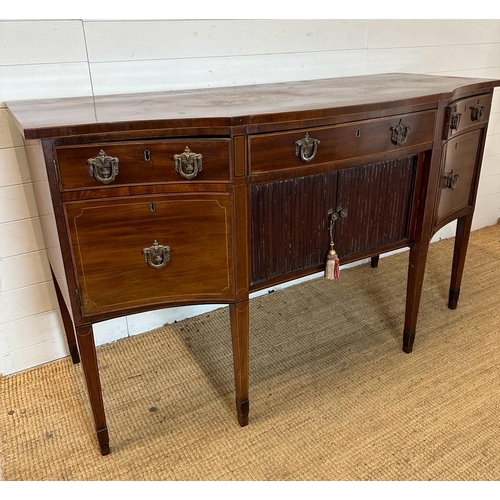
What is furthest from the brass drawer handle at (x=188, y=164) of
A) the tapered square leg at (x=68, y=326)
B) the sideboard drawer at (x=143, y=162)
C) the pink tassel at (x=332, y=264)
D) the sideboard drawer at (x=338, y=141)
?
the tapered square leg at (x=68, y=326)

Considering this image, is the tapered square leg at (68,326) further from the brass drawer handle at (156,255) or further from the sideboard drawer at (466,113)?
the sideboard drawer at (466,113)

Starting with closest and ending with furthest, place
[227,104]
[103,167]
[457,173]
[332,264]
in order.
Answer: [103,167], [227,104], [332,264], [457,173]

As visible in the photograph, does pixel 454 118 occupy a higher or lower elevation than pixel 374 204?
higher

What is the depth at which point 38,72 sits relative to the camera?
1.33m

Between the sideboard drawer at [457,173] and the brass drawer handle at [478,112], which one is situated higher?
the brass drawer handle at [478,112]

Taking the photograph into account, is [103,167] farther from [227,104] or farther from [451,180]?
[451,180]

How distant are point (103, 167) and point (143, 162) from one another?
0.27 feet

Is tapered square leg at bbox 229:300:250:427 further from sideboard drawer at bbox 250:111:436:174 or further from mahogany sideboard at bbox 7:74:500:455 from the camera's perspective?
sideboard drawer at bbox 250:111:436:174

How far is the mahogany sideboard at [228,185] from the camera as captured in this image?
40.1 inches

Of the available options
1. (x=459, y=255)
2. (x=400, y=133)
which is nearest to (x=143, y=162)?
(x=400, y=133)

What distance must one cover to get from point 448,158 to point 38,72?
121cm

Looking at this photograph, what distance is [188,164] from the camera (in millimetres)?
1042

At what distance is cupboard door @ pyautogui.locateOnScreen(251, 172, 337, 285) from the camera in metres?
A: 1.21

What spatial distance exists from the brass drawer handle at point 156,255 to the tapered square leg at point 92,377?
0.70ft
